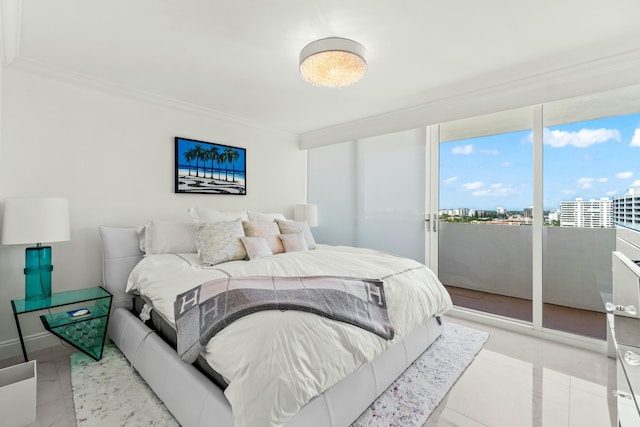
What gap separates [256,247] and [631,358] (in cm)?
244

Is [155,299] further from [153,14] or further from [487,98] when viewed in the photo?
[487,98]

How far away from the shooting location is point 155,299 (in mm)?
2010

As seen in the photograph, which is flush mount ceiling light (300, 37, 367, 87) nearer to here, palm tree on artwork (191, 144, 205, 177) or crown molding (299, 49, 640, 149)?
crown molding (299, 49, 640, 149)

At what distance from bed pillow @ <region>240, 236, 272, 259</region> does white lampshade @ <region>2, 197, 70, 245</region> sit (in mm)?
1390

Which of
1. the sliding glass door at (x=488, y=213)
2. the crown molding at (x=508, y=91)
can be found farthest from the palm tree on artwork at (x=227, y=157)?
the sliding glass door at (x=488, y=213)

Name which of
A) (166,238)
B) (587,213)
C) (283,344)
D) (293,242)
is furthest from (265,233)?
(587,213)

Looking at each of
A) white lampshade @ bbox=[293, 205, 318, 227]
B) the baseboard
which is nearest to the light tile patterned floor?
white lampshade @ bbox=[293, 205, 318, 227]

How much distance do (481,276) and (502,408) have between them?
1715 mm

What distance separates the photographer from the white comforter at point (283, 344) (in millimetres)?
1139

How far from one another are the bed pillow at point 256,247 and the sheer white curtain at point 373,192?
1.80 metres

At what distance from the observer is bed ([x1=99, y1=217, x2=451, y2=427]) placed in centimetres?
117

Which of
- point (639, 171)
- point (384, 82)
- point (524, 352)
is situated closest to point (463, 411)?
point (524, 352)

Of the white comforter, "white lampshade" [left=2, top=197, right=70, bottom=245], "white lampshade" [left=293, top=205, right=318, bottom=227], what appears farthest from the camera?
"white lampshade" [left=293, top=205, right=318, bottom=227]

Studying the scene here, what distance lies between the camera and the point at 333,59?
2018 millimetres
